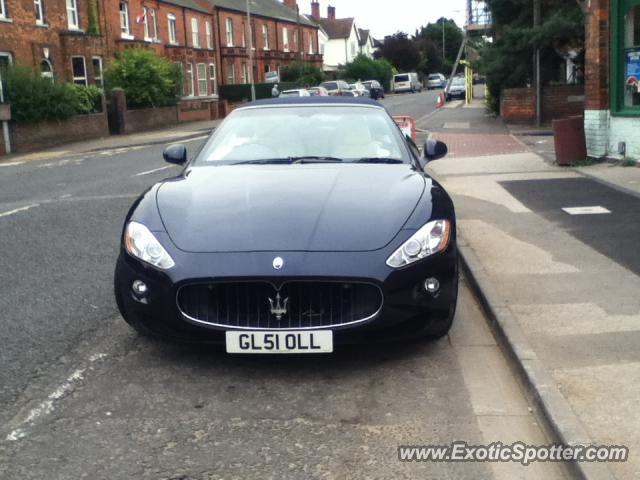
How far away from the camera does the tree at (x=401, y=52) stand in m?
99.1

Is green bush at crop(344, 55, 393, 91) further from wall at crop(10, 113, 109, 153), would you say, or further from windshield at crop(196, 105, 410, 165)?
windshield at crop(196, 105, 410, 165)

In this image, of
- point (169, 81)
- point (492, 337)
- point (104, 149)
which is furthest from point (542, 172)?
point (169, 81)

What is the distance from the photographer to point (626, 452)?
336 centimetres

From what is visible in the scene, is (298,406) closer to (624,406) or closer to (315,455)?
(315,455)

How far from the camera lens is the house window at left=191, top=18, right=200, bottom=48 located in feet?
165

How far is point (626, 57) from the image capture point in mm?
13172

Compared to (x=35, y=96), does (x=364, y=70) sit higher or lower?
higher

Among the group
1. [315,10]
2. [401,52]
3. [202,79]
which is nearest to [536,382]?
[202,79]

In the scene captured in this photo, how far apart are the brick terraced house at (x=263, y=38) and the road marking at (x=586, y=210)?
47.9 metres

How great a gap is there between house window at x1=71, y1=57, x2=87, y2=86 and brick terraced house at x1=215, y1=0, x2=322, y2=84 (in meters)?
20.2

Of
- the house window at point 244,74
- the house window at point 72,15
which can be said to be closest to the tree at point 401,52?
the house window at point 244,74

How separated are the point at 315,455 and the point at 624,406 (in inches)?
60.3

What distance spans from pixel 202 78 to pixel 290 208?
48.4 meters

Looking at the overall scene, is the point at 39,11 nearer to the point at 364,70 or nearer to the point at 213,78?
the point at 213,78
